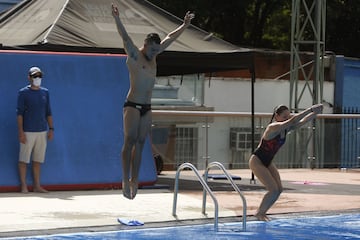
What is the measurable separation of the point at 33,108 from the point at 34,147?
2.54ft

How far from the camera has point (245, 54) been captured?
16969 millimetres

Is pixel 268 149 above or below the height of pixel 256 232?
above

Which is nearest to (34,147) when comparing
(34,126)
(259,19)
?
(34,126)

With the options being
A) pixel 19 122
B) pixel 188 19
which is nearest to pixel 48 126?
pixel 19 122

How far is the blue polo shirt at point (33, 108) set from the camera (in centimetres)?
1477

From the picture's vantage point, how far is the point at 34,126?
586 inches

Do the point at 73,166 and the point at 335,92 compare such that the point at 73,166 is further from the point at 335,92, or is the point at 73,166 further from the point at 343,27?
the point at 343,27

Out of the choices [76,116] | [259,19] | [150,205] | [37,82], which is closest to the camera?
[150,205]

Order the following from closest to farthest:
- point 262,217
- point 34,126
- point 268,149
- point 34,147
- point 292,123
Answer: point 292,123 → point 268,149 → point 262,217 → point 34,126 → point 34,147

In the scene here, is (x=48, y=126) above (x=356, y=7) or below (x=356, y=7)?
below

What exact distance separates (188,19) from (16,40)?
688 cm

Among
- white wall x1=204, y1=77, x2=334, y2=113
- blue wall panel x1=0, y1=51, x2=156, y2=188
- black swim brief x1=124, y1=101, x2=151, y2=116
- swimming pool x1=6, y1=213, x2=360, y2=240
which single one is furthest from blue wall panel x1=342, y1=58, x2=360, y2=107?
black swim brief x1=124, y1=101, x2=151, y2=116

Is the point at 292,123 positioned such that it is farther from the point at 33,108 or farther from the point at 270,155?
the point at 33,108

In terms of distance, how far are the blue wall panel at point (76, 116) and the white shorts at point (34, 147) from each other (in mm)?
330
